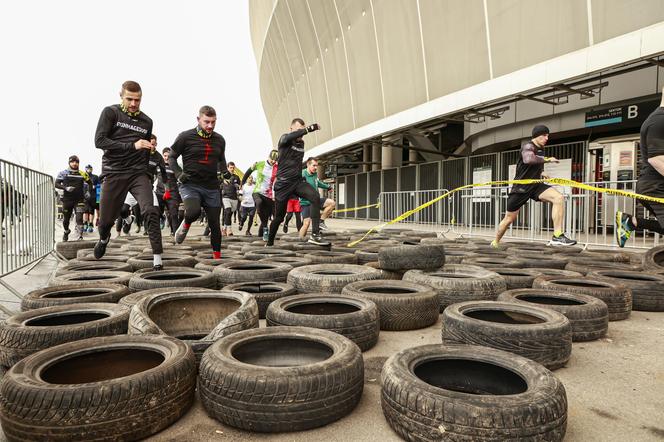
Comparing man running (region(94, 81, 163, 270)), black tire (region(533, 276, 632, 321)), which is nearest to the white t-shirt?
man running (region(94, 81, 163, 270))

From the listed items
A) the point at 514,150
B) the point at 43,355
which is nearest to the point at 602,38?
the point at 514,150

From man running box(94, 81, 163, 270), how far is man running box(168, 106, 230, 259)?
723 millimetres

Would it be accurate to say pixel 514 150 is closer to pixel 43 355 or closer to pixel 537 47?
pixel 537 47

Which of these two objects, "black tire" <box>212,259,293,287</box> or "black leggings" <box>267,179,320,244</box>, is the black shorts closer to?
"black leggings" <box>267,179,320,244</box>

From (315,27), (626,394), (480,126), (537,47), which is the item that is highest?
(315,27)

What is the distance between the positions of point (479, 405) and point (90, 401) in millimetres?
1454

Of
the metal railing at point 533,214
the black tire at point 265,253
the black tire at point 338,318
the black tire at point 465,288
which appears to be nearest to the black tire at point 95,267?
the black tire at point 265,253

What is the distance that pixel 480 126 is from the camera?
53.9 feet

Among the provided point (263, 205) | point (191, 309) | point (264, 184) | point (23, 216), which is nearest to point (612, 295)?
point (191, 309)

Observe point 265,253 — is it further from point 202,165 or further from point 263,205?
point 263,205

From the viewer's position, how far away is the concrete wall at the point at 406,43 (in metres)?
10.8

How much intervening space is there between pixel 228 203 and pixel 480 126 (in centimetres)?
981

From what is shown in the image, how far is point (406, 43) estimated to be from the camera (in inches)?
690

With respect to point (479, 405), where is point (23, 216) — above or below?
above
